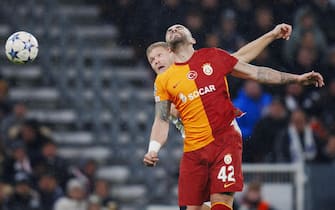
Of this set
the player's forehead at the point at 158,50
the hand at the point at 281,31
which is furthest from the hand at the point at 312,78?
the player's forehead at the point at 158,50

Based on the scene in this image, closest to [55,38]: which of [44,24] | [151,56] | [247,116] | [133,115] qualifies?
[44,24]

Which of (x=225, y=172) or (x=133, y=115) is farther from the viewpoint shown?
(x=133, y=115)

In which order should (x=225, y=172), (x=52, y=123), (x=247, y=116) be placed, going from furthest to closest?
(x=52, y=123) → (x=247, y=116) → (x=225, y=172)

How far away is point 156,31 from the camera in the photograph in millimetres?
16047

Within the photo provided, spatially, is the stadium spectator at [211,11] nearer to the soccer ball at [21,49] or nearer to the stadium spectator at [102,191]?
the stadium spectator at [102,191]

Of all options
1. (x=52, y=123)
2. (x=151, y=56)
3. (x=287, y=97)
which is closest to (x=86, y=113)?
(x=52, y=123)

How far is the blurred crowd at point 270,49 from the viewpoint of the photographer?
622 inches

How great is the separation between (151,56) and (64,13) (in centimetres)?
681

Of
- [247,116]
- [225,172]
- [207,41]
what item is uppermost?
[207,41]

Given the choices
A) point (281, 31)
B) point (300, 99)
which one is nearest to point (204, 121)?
point (281, 31)

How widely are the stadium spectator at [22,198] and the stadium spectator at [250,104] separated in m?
2.78

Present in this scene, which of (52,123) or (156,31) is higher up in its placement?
(156,31)

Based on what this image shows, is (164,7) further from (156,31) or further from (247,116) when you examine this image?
(247,116)

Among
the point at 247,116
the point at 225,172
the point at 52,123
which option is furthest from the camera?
the point at 52,123
